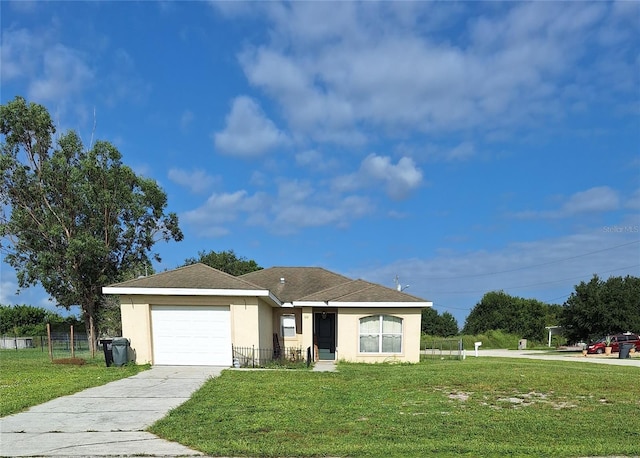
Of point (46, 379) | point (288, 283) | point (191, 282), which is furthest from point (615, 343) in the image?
point (46, 379)

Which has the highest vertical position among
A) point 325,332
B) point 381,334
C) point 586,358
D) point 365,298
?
point 365,298

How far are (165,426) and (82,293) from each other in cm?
2524

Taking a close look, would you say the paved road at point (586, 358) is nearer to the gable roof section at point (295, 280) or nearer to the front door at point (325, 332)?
the gable roof section at point (295, 280)

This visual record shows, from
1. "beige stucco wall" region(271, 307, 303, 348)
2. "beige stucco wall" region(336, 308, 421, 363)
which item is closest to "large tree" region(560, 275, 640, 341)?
"beige stucco wall" region(336, 308, 421, 363)

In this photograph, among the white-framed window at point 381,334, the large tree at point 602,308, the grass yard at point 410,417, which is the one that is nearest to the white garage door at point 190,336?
the grass yard at point 410,417

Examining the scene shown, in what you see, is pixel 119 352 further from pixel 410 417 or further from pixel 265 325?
pixel 410 417

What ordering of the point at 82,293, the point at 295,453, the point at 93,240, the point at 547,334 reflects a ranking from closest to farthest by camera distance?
the point at 295,453 < the point at 93,240 < the point at 82,293 < the point at 547,334

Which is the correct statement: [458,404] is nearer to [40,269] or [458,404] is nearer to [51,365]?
[51,365]

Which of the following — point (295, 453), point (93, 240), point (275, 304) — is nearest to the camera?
point (295, 453)

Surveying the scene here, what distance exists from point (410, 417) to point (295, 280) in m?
16.7

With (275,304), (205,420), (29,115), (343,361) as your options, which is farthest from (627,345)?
(29,115)

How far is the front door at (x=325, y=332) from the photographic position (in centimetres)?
2036

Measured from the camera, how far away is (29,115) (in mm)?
26344

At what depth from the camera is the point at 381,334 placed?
18328 millimetres
